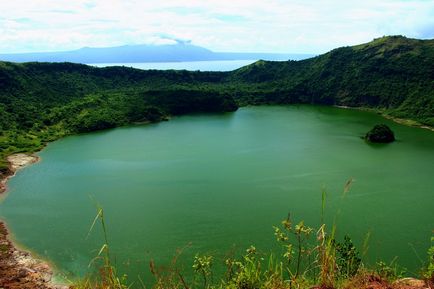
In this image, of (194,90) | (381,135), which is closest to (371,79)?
(381,135)

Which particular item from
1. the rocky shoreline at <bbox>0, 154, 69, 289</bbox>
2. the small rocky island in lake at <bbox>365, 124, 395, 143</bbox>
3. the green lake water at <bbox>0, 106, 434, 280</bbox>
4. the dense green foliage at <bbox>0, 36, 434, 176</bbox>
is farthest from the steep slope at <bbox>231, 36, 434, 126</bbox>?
the rocky shoreline at <bbox>0, 154, 69, 289</bbox>

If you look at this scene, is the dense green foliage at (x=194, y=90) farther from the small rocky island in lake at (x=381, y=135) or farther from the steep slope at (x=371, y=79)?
the small rocky island in lake at (x=381, y=135)

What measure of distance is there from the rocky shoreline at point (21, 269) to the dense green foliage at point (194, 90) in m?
19.4

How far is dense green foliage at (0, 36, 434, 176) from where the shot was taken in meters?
54.2

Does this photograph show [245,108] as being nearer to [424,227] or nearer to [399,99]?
[399,99]

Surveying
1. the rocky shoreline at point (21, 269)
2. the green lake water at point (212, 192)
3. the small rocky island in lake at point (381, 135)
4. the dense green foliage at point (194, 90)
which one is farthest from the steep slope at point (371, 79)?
the rocky shoreline at point (21, 269)

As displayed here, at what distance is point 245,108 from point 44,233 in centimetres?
5690

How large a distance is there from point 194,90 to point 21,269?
188ft

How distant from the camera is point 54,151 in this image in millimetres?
42844

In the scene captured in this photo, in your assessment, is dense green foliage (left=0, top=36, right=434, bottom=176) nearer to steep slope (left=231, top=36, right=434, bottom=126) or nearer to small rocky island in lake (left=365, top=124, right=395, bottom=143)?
steep slope (left=231, top=36, right=434, bottom=126)

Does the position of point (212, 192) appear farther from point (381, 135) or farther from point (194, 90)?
point (194, 90)

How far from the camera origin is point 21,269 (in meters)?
18.3

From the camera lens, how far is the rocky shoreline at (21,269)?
1662 centimetres

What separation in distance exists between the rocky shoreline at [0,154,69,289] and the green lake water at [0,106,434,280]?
0.80 m
